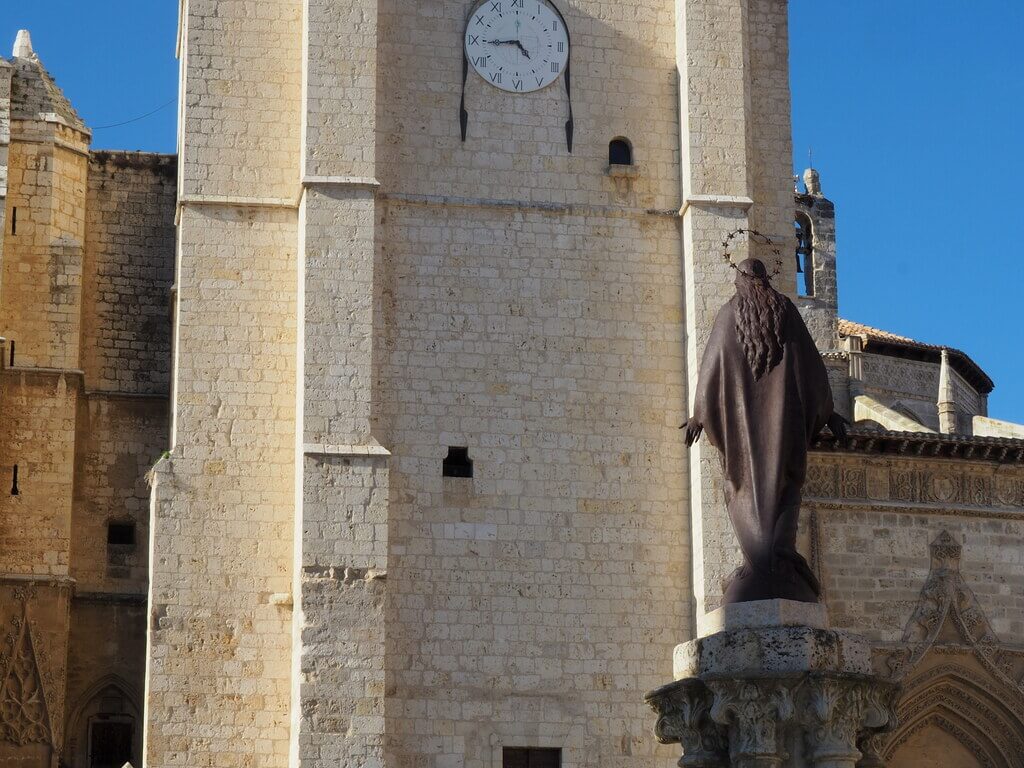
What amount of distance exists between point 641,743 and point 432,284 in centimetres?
459

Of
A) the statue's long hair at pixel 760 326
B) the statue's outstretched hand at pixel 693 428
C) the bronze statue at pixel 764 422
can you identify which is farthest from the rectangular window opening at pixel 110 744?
the statue's long hair at pixel 760 326

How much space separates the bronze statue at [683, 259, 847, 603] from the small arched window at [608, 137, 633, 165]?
8782mm

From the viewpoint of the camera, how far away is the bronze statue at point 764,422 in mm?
10117

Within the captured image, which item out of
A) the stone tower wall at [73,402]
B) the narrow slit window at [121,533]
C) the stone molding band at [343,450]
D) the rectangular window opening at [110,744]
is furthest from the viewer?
the narrow slit window at [121,533]

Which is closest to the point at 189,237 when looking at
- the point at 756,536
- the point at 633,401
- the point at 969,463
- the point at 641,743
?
the point at 633,401

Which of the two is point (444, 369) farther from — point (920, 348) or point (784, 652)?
point (920, 348)

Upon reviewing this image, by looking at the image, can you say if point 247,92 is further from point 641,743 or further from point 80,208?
point 641,743

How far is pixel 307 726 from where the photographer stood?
55.3 feet

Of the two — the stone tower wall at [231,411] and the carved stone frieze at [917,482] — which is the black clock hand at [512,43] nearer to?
the stone tower wall at [231,411]

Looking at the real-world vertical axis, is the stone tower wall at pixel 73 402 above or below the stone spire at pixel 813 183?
below

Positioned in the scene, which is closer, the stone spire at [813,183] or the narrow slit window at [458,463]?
the narrow slit window at [458,463]

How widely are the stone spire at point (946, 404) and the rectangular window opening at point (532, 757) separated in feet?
41.6

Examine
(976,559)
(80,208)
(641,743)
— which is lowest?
(641,743)

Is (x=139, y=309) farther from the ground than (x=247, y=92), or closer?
closer
